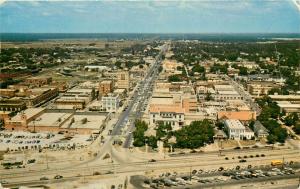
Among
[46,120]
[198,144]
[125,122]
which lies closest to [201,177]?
[198,144]

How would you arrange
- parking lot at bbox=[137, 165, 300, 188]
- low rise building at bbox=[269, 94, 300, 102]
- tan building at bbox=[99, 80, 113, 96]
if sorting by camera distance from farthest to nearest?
tan building at bbox=[99, 80, 113, 96], low rise building at bbox=[269, 94, 300, 102], parking lot at bbox=[137, 165, 300, 188]

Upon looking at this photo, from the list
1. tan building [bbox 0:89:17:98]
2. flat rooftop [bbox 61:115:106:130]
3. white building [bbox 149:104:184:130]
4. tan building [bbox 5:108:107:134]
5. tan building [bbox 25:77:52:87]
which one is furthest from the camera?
tan building [bbox 25:77:52:87]

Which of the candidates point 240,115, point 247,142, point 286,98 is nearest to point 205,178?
point 247,142

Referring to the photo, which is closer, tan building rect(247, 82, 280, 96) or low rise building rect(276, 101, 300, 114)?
low rise building rect(276, 101, 300, 114)

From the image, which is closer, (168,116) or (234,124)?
(234,124)

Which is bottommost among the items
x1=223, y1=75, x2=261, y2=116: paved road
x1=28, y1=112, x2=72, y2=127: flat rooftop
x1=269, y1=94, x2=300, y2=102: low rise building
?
x1=28, y1=112, x2=72, y2=127: flat rooftop

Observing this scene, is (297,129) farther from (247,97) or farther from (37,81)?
(37,81)

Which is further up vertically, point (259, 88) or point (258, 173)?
point (259, 88)

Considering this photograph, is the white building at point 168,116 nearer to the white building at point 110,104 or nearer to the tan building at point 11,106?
the white building at point 110,104

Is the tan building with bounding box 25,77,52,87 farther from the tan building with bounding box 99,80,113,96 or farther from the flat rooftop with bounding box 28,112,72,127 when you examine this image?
the flat rooftop with bounding box 28,112,72,127

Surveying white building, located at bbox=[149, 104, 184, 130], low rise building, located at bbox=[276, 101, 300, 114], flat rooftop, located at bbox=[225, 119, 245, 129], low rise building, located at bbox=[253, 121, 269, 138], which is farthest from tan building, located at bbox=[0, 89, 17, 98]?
low rise building, located at bbox=[276, 101, 300, 114]

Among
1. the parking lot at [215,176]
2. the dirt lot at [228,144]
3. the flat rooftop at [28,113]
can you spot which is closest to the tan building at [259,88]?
the dirt lot at [228,144]
